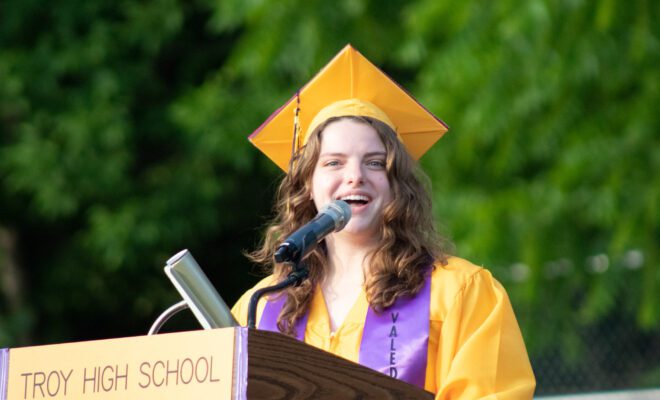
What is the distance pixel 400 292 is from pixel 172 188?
7.54 metres

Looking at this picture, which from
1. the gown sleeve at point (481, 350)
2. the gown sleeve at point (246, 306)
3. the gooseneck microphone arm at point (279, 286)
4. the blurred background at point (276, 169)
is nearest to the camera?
the gooseneck microphone arm at point (279, 286)

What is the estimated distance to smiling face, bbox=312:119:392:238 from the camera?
145 inches

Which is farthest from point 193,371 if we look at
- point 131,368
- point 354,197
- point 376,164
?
point 376,164

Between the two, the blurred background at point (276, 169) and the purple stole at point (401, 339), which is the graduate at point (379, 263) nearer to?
the purple stole at point (401, 339)

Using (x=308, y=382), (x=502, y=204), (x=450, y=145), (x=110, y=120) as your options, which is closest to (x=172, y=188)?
(x=110, y=120)

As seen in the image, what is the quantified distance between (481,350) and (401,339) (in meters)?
0.25

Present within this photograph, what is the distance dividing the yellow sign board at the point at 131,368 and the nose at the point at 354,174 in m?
1.01

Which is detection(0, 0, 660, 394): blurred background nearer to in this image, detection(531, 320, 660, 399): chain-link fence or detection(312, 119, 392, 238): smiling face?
detection(531, 320, 660, 399): chain-link fence

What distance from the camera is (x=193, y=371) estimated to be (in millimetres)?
2742

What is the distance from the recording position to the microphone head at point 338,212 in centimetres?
320

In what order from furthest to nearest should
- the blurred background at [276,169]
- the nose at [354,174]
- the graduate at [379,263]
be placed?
the blurred background at [276,169]
the nose at [354,174]
the graduate at [379,263]

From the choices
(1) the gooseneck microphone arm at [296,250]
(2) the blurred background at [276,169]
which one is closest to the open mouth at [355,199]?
(1) the gooseneck microphone arm at [296,250]

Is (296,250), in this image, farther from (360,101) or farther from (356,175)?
(360,101)

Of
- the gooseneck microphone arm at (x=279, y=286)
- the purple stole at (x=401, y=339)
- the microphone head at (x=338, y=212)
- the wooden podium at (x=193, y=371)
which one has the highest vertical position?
the microphone head at (x=338, y=212)
